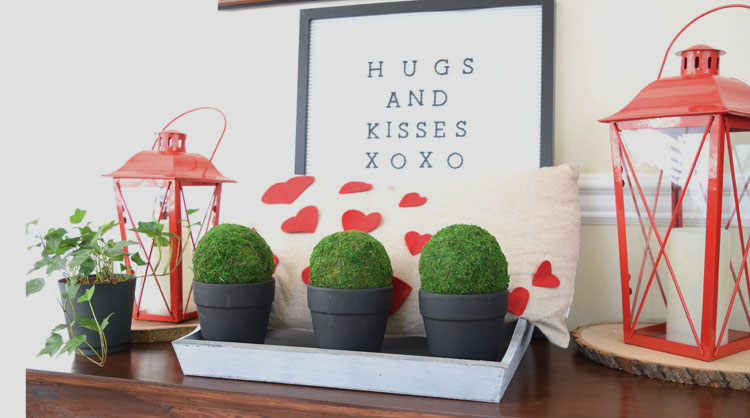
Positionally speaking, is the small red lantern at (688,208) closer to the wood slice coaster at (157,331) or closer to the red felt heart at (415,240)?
the red felt heart at (415,240)

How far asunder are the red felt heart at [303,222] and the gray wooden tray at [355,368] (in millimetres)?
253

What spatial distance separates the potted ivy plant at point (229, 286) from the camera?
83 cm

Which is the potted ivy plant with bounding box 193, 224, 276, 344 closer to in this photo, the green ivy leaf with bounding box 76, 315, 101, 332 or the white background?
the green ivy leaf with bounding box 76, 315, 101, 332

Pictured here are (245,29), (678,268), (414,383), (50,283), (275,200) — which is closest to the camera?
(414,383)

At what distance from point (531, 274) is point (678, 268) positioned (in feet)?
0.72

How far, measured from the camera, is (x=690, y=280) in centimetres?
84

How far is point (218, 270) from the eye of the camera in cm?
83

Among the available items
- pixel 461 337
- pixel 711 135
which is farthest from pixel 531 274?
pixel 711 135

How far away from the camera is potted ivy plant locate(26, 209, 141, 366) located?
868 mm

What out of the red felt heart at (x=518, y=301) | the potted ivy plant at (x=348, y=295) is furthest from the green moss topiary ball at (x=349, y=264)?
the red felt heart at (x=518, y=301)

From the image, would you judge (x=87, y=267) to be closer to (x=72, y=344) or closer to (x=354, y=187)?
(x=72, y=344)

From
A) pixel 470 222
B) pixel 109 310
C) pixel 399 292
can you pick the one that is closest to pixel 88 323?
pixel 109 310

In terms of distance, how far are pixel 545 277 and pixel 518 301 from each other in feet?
0.19

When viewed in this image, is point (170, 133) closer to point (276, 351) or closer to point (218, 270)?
point (218, 270)
